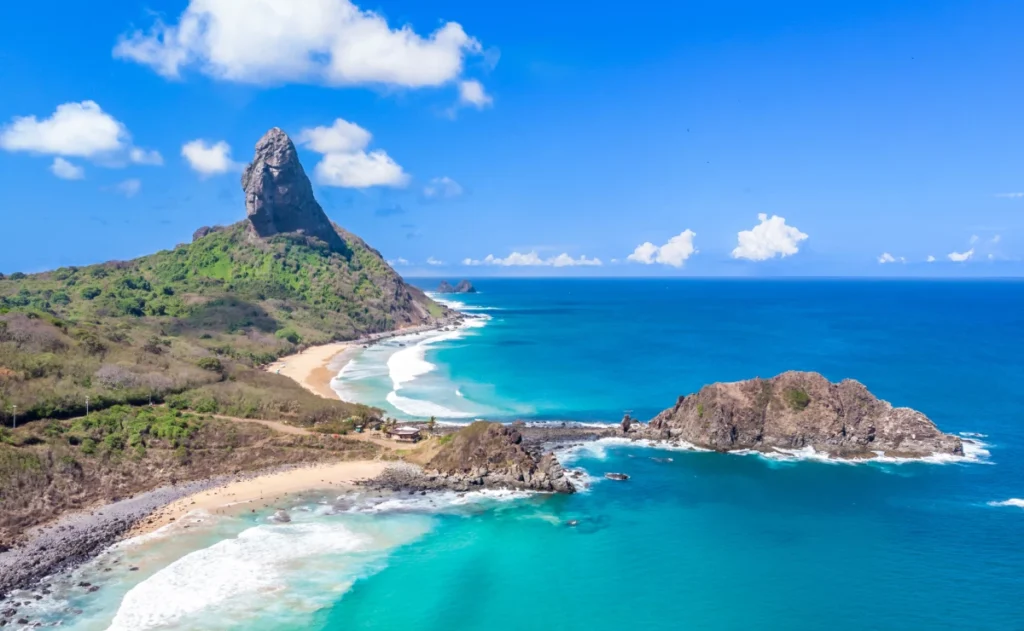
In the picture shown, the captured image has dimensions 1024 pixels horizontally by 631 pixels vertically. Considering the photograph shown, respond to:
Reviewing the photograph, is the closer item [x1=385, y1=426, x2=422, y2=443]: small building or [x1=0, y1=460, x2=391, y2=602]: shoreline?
[x1=0, y1=460, x2=391, y2=602]: shoreline

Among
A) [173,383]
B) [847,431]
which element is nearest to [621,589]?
[847,431]

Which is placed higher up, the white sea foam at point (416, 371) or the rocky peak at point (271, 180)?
the rocky peak at point (271, 180)

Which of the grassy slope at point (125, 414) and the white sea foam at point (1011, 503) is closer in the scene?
the grassy slope at point (125, 414)

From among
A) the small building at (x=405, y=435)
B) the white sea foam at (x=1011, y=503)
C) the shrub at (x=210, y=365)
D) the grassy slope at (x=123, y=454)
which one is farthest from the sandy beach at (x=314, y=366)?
the white sea foam at (x=1011, y=503)

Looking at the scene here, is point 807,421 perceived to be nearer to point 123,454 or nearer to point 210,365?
point 123,454

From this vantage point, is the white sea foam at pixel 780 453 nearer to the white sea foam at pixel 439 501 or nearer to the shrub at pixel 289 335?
the white sea foam at pixel 439 501

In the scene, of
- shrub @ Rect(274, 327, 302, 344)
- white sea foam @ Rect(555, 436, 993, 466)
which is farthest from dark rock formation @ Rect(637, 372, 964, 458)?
shrub @ Rect(274, 327, 302, 344)

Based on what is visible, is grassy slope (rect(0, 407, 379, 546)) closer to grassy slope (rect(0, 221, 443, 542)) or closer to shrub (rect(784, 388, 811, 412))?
grassy slope (rect(0, 221, 443, 542))
